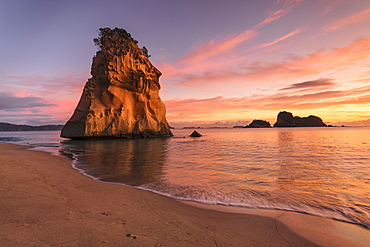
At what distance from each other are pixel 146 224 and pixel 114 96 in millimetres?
33307

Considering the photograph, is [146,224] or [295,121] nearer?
[146,224]

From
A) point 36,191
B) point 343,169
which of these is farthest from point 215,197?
point 343,169

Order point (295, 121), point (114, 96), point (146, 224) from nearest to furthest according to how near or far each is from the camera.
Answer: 1. point (146, 224)
2. point (114, 96)
3. point (295, 121)

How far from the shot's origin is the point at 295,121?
534ft

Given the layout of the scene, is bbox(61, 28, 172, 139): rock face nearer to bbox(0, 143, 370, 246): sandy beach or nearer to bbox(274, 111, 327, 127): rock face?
bbox(0, 143, 370, 246): sandy beach

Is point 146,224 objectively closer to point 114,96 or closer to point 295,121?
point 114,96

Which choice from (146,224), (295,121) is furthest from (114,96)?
(295,121)

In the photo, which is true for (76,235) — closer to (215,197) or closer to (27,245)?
(27,245)

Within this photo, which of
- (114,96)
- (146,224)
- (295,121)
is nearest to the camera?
(146,224)

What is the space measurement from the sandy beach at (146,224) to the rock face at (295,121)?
594 feet

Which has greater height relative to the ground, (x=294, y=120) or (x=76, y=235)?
(x=294, y=120)

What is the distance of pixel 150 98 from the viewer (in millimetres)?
39281

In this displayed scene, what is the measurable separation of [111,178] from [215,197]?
4.14 meters

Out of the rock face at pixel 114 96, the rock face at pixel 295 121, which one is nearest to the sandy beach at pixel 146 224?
the rock face at pixel 114 96
